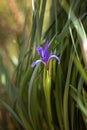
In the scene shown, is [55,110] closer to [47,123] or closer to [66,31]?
[47,123]

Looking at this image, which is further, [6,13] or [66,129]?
[6,13]

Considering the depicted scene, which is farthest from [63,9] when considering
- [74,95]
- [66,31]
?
[74,95]

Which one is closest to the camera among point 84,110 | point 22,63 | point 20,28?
point 84,110

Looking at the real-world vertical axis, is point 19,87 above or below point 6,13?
below

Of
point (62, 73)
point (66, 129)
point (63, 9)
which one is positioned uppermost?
point (63, 9)

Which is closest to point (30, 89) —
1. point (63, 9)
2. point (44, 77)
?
point (44, 77)

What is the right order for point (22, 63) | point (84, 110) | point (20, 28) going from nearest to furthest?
point (84, 110) → point (22, 63) → point (20, 28)
